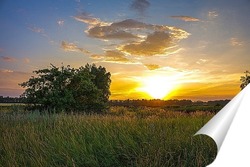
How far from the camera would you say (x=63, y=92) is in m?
19.9

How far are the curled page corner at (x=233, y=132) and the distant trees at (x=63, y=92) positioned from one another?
57.6ft

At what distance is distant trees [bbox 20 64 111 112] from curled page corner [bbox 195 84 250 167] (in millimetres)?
17565

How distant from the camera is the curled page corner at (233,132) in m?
1.64

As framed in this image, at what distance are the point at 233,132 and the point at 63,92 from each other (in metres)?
18.7

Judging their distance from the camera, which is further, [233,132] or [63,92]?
[63,92]

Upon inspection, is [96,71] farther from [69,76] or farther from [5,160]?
[5,160]

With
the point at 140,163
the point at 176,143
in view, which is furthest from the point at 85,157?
the point at 176,143

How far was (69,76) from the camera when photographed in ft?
67.4

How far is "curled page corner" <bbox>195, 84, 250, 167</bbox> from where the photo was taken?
164cm

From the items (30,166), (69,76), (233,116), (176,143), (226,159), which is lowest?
(30,166)

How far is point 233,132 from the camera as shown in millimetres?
1698

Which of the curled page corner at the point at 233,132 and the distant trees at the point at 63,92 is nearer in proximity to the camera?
the curled page corner at the point at 233,132

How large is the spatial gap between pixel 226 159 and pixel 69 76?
63.3 feet

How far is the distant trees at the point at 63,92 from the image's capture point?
63.2ft
